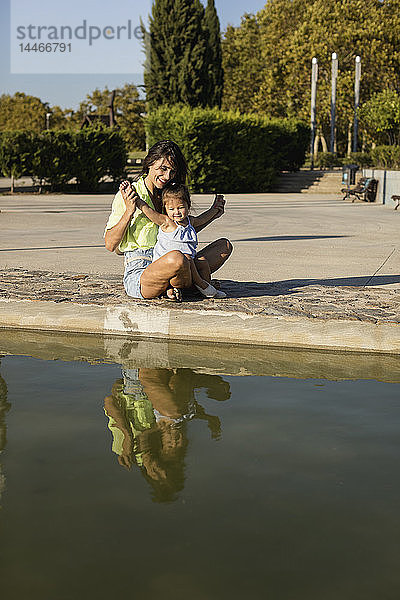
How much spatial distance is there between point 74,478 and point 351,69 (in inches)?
2278

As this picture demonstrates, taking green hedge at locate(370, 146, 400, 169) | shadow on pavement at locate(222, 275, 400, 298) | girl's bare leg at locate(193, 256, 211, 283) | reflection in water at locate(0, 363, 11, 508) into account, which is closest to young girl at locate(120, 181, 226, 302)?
girl's bare leg at locate(193, 256, 211, 283)

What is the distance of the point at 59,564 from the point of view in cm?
237

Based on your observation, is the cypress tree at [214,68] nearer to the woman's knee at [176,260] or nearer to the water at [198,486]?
the woman's knee at [176,260]

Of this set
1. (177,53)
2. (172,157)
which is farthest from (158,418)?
(177,53)

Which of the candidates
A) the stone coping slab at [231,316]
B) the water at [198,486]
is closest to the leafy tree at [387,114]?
the stone coping slab at [231,316]

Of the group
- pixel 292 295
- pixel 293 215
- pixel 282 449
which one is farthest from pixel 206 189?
pixel 282 449

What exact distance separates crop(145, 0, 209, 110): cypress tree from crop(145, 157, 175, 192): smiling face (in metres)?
31.6

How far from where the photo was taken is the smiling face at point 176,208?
18.6 ft

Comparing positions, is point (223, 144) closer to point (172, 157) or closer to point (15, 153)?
point (15, 153)

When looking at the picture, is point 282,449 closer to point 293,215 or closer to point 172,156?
point 172,156

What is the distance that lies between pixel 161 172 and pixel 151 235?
57 cm

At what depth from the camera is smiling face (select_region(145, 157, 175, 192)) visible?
5.86 m

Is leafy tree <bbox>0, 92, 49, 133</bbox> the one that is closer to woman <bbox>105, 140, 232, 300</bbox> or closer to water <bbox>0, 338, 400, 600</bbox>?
woman <bbox>105, 140, 232, 300</bbox>

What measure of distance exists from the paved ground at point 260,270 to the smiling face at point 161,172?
0.97 metres
